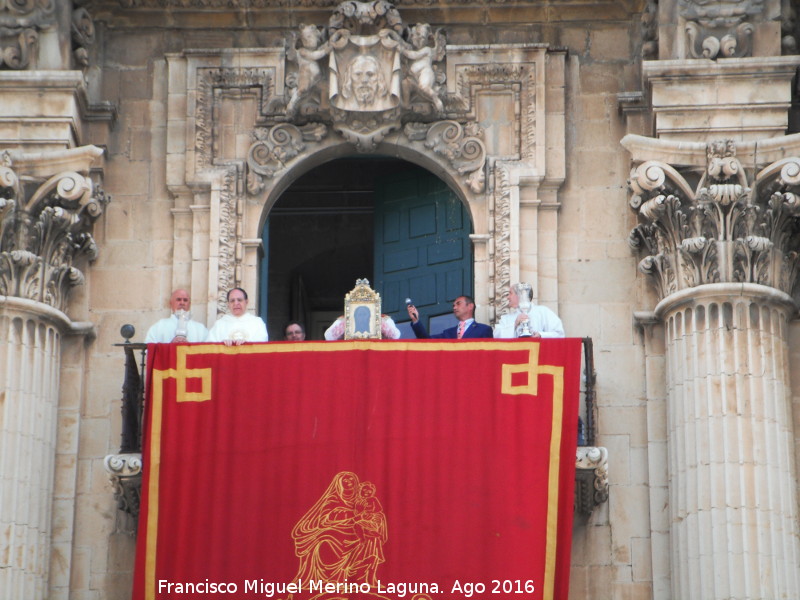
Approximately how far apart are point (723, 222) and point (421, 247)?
3.81 m

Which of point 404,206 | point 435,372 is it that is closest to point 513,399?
point 435,372

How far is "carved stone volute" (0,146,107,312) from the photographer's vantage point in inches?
917

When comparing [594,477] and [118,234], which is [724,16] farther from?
[118,234]

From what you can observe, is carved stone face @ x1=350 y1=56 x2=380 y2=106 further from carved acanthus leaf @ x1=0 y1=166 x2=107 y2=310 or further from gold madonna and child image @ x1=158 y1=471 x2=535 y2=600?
gold madonna and child image @ x1=158 y1=471 x2=535 y2=600

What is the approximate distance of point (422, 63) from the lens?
24547 millimetres

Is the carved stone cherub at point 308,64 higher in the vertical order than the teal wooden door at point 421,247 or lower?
higher

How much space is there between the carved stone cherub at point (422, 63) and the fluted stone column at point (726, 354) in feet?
7.30

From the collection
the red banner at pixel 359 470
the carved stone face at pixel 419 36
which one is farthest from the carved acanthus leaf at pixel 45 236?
the carved stone face at pixel 419 36

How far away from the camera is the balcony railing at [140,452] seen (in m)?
22.4

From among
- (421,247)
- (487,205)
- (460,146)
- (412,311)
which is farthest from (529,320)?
(421,247)

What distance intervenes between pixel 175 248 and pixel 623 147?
16.1 feet

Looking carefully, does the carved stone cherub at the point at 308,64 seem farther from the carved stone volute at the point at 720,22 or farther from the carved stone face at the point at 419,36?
the carved stone volute at the point at 720,22

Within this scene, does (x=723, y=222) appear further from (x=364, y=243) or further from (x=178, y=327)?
(x=364, y=243)

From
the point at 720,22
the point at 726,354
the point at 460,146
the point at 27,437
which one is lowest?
the point at 27,437
